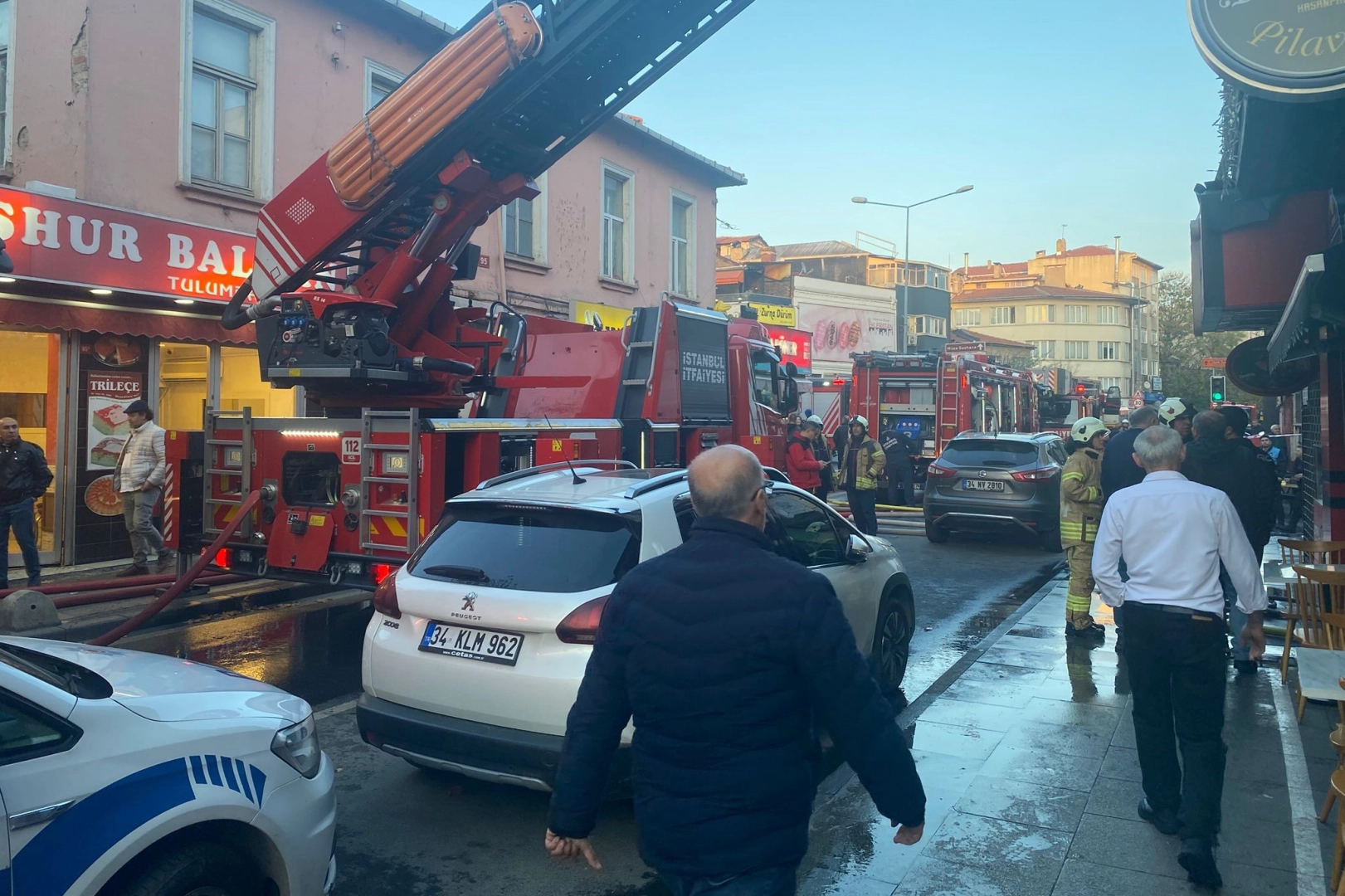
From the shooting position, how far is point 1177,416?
9734 mm

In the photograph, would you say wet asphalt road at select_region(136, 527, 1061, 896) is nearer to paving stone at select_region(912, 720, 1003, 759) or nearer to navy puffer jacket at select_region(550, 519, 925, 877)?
paving stone at select_region(912, 720, 1003, 759)

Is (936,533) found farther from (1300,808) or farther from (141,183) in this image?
(141,183)

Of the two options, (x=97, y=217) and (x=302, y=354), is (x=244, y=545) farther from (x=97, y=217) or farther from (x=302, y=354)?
(x=97, y=217)

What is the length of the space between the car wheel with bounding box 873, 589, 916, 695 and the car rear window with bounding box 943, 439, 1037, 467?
284 inches

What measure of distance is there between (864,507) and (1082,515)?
5680 mm

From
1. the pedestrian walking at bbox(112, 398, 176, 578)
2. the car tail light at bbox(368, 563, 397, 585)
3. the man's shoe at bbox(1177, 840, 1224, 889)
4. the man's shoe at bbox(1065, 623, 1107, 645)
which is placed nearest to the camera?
the man's shoe at bbox(1177, 840, 1224, 889)

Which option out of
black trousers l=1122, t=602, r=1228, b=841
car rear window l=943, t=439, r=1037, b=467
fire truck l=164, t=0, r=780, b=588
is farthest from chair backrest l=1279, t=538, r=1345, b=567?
car rear window l=943, t=439, r=1037, b=467

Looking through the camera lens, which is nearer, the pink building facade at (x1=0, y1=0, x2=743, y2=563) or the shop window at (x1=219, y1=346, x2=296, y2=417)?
the pink building facade at (x1=0, y1=0, x2=743, y2=563)

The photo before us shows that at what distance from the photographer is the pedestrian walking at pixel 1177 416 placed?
31.0 ft

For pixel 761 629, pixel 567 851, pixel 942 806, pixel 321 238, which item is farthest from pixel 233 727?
pixel 321 238

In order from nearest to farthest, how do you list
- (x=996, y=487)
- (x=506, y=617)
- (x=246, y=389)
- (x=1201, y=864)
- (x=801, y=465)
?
(x=1201, y=864), (x=506, y=617), (x=801, y=465), (x=996, y=487), (x=246, y=389)

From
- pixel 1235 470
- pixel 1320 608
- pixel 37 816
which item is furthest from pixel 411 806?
pixel 1235 470

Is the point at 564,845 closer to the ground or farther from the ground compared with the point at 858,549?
closer to the ground

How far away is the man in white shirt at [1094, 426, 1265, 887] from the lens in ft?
13.0
